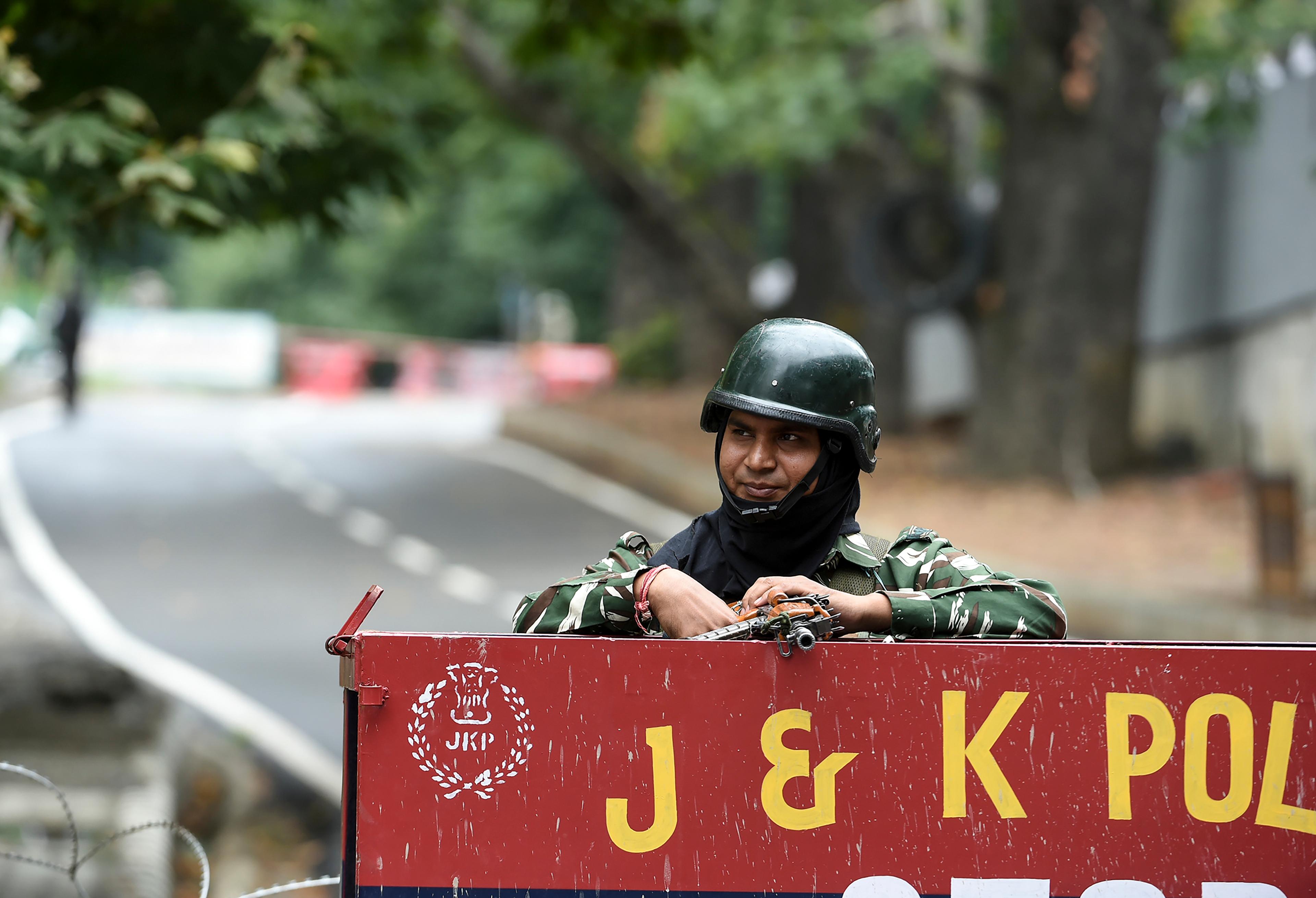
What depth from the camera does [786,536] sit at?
3344 mm

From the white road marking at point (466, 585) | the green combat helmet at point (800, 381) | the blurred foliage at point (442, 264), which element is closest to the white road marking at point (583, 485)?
the white road marking at point (466, 585)

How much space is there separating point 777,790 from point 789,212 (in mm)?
23289

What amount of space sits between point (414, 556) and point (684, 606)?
13.4 meters

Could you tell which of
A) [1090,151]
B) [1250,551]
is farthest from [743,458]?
[1090,151]

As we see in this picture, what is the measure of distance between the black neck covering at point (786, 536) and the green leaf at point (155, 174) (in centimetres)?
245

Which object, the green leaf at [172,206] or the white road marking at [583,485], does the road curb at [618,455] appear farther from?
the green leaf at [172,206]

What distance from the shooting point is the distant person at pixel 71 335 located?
25406 mm

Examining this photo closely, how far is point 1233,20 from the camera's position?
1515 centimetres

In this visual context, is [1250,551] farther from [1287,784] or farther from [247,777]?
[1287,784]

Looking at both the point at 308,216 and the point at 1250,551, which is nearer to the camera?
the point at 308,216

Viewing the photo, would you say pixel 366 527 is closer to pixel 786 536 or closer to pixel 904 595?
pixel 786 536

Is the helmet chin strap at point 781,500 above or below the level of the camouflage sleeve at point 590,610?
above

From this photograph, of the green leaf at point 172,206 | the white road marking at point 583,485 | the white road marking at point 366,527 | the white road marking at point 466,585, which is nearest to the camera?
the green leaf at point 172,206

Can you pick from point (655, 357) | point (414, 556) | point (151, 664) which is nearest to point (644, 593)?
point (151, 664)
